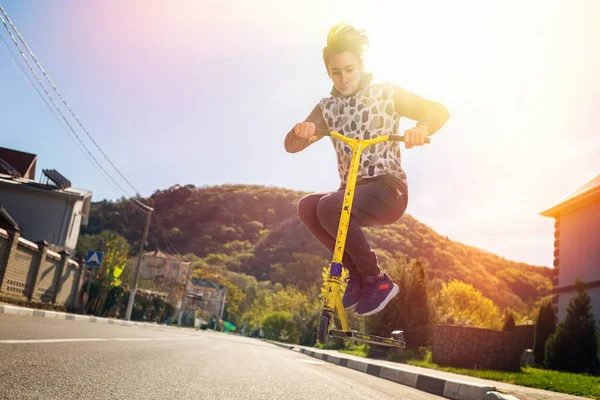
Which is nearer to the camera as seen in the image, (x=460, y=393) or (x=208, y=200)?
(x=460, y=393)

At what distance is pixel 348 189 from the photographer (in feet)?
8.74

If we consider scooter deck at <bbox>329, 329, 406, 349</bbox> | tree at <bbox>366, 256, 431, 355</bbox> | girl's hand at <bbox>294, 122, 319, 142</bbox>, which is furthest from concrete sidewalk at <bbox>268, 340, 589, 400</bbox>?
girl's hand at <bbox>294, 122, 319, 142</bbox>

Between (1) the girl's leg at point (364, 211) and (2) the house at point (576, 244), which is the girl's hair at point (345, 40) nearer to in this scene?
(1) the girl's leg at point (364, 211)

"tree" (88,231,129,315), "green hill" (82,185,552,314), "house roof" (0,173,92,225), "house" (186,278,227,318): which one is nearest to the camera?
"tree" (88,231,129,315)

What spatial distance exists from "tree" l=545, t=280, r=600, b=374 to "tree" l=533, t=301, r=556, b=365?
12.5 ft

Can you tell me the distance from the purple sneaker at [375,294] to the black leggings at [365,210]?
6 cm

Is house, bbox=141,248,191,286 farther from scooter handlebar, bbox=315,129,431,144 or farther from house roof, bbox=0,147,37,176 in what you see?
scooter handlebar, bbox=315,129,431,144

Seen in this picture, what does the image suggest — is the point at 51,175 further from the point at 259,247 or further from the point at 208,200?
the point at 208,200

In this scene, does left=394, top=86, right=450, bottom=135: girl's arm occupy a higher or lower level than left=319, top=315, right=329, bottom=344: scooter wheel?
Answer: higher

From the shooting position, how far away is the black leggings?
2822 millimetres

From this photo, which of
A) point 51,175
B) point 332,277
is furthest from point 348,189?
point 51,175

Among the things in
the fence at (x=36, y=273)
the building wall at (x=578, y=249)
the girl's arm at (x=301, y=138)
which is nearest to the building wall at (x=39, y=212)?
the fence at (x=36, y=273)

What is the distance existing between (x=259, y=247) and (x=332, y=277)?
131884 mm

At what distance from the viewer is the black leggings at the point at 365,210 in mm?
2822
